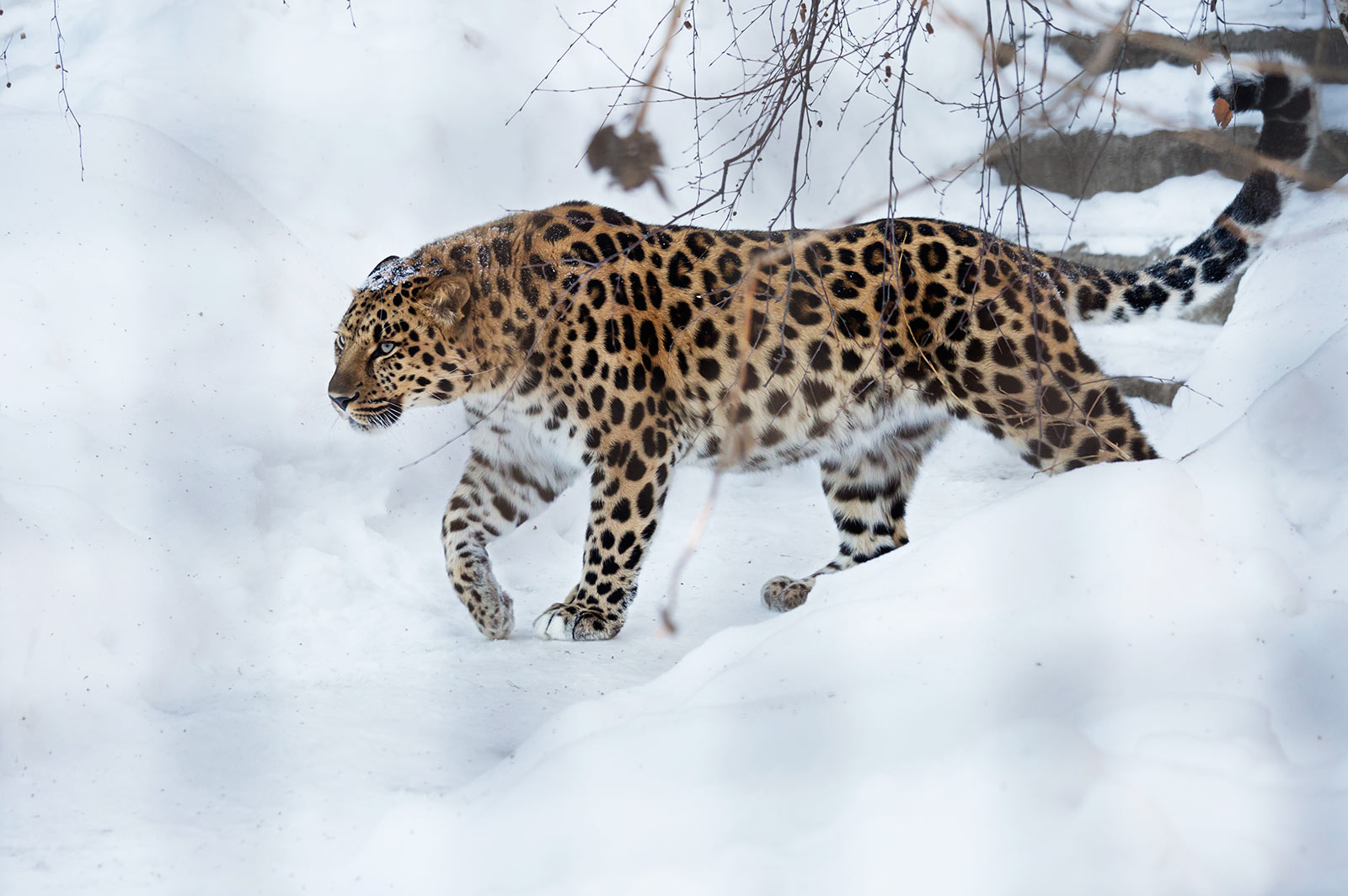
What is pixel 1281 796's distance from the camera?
195 centimetres

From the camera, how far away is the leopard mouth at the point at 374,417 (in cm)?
432

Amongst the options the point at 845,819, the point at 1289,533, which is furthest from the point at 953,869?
the point at 1289,533

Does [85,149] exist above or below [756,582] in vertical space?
above

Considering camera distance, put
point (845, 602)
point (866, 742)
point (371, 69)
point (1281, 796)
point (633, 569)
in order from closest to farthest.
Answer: point (1281, 796), point (866, 742), point (845, 602), point (633, 569), point (371, 69)

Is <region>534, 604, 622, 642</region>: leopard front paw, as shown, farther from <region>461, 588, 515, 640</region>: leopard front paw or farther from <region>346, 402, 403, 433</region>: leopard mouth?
<region>346, 402, 403, 433</region>: leopard mouth

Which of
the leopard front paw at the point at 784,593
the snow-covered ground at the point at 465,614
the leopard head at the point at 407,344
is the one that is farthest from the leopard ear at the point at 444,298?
the leopard front paw at the point at 784,593

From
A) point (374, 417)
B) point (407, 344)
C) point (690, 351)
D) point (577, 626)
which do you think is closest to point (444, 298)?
point (407, 344)

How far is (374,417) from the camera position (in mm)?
4344

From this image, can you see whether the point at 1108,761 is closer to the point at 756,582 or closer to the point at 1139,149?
the point at 756,582

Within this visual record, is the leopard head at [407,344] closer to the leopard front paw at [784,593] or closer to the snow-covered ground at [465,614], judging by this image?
the snow-covered ground at [465,614]

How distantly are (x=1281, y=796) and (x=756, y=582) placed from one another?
137 inches

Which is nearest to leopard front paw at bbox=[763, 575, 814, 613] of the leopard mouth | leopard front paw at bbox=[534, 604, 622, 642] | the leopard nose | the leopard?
the leopard

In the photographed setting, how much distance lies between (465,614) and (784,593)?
1.34m

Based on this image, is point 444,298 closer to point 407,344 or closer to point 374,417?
point 407,344
